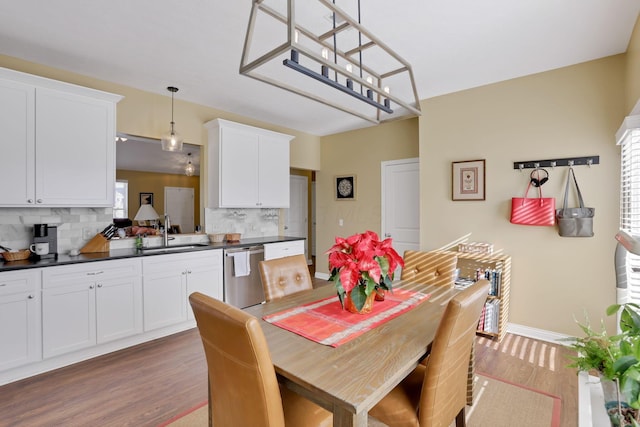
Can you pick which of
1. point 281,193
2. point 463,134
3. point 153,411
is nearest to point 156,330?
point 153,411

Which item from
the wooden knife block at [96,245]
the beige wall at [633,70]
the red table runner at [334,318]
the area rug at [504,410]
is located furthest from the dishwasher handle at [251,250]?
the beige wall at [633,70]

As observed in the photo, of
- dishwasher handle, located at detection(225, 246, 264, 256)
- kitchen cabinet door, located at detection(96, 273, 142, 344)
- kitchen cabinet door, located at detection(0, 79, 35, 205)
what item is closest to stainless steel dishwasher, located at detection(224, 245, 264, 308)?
dishwasher handle, located at detection(225, 246, 264, 256)

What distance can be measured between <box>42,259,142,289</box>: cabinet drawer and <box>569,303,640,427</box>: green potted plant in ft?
10.7

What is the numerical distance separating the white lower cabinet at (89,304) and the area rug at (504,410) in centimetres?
129

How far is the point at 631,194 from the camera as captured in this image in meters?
2.40

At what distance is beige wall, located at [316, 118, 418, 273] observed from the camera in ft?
15.5

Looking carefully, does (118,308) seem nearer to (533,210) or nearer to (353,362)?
(353,362)

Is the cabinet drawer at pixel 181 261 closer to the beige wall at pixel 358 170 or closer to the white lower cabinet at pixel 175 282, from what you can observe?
Result: the white lower cabinet at pixel 175 282

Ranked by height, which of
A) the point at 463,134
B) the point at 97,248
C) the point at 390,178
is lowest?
the point at 97,248

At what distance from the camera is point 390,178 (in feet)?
15.8

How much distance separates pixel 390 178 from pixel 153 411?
3937mm

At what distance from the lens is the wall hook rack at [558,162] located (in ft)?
9.41

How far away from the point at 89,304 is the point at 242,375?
234 cm

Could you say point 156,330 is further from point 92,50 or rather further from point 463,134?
point 463,134
